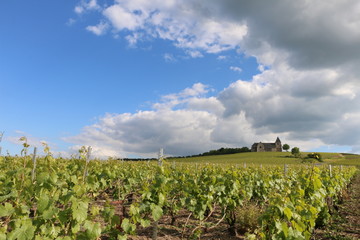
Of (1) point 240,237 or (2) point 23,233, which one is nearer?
(2) point 23,233

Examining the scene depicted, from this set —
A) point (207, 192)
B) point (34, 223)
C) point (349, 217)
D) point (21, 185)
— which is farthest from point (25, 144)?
point (349, 217)

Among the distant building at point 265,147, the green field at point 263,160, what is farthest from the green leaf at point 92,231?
the distant building at point 265,147

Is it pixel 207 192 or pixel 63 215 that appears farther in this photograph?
pixel 207 192

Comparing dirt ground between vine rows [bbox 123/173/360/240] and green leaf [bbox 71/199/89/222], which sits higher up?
green leaf [bbox 71/199/89/222]

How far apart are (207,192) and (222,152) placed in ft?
233

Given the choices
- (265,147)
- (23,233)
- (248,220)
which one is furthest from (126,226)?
(265,147)

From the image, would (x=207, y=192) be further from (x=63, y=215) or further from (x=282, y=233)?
(x=63, y=215)

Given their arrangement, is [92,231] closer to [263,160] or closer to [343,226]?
[343,226]

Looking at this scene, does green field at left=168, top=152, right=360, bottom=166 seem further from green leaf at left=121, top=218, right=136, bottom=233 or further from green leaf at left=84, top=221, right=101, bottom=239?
green leaf at left=84, top=221, right=101, bottom=239

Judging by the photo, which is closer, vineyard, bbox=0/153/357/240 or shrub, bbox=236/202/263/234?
vineyard, bbox=0/153/357/240

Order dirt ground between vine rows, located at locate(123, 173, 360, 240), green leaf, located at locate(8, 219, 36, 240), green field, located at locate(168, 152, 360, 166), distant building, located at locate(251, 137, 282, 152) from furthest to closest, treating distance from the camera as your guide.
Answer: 1. distant building, located at locate(251, 137, 282, 152)
2. green field, located at locate(168, 152, 360, 166)
3. dirt ground between vine rows, located at locate(123, 173, 360, 240)
4. green leaf, located at locate(8, 219, 36, 240)

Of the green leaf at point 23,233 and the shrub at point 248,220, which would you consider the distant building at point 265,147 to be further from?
the green leaf at point 23,233

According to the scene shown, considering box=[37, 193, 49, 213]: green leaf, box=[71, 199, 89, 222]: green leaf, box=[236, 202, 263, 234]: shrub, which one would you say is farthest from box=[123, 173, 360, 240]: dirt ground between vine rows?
box=[37, 193, 49, 213]: green leaf

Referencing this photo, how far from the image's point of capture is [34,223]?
296 centimetres
